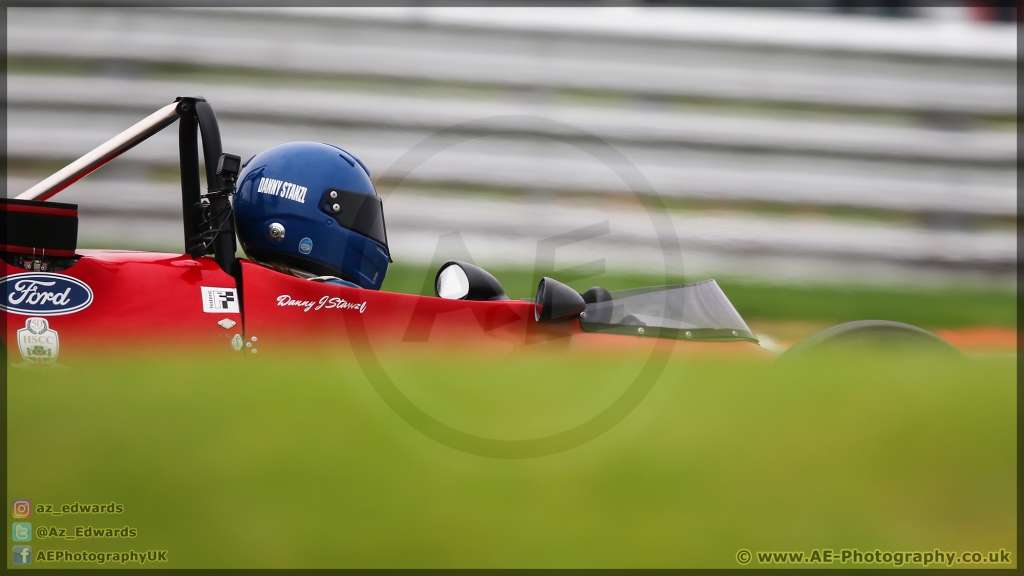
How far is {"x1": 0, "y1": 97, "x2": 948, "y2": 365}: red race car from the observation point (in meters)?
2.08

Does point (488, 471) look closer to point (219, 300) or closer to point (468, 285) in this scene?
point (219, 300)

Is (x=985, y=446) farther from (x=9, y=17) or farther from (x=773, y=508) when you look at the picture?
(x=9, y=17)

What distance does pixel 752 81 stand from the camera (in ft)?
17.4

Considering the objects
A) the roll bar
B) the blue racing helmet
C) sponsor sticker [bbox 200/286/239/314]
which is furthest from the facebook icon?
the blue racing helmet

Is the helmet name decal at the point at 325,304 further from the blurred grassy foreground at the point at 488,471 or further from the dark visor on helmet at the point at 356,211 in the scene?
the blurred grassy foreground at the point at 488,471

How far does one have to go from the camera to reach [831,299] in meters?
5.03

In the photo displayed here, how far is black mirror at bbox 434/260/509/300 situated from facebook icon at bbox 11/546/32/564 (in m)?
1.57

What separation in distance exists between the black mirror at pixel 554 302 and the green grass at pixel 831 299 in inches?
89.9

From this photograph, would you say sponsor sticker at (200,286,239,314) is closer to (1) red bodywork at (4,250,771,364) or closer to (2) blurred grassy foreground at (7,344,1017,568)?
(1) red bodywork at (4,250,771,364)

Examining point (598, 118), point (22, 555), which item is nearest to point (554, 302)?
point (22, 555)

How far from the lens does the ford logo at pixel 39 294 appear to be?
2061mm

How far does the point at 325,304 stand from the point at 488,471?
112 cm

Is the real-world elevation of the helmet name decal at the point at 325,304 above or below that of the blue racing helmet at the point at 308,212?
below

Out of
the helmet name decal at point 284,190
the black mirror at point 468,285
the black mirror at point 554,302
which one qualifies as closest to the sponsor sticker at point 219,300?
the helmet name decal at point 284,190
